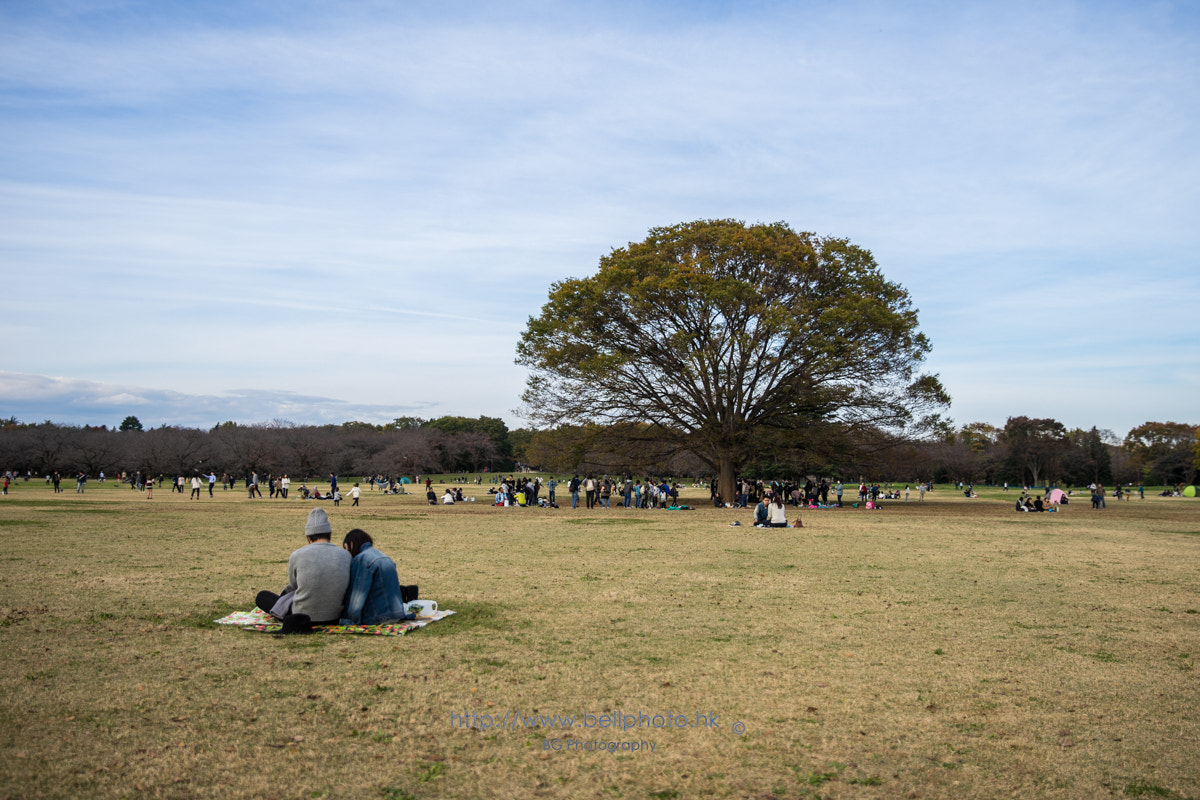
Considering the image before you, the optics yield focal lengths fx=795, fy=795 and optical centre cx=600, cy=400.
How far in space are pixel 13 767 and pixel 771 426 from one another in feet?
116

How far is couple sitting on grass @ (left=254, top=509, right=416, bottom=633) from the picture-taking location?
7930mm

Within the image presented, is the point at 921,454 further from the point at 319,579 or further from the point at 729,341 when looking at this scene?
the point at 319,579

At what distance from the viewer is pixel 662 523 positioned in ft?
83.7

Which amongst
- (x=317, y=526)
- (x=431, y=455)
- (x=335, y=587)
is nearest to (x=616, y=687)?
(x=335, y=587)

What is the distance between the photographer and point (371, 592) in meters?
8.19

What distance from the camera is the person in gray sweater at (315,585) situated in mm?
7887

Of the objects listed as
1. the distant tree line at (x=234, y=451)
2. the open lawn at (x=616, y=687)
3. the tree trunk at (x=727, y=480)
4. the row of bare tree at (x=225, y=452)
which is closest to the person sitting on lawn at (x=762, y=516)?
→ the open lawn at (x=616, y=687)

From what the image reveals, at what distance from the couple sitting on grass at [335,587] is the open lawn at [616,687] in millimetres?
404

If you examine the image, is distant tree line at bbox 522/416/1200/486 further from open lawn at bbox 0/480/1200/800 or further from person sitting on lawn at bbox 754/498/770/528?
open lawn at bbox 0/480/1200/800

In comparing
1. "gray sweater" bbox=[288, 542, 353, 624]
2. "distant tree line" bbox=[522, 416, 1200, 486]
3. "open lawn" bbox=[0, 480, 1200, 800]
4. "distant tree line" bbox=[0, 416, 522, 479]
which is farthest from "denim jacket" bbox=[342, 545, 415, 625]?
A: "distant tree line" bbox=[0, 416, 522, 479]

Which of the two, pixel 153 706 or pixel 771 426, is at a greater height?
pixel 771 426

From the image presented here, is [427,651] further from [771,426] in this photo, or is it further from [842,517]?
[771,426]

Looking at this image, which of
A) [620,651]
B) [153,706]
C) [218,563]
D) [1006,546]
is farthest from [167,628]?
[1006,546]

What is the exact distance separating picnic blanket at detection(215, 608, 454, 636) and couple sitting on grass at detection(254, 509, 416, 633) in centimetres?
8
